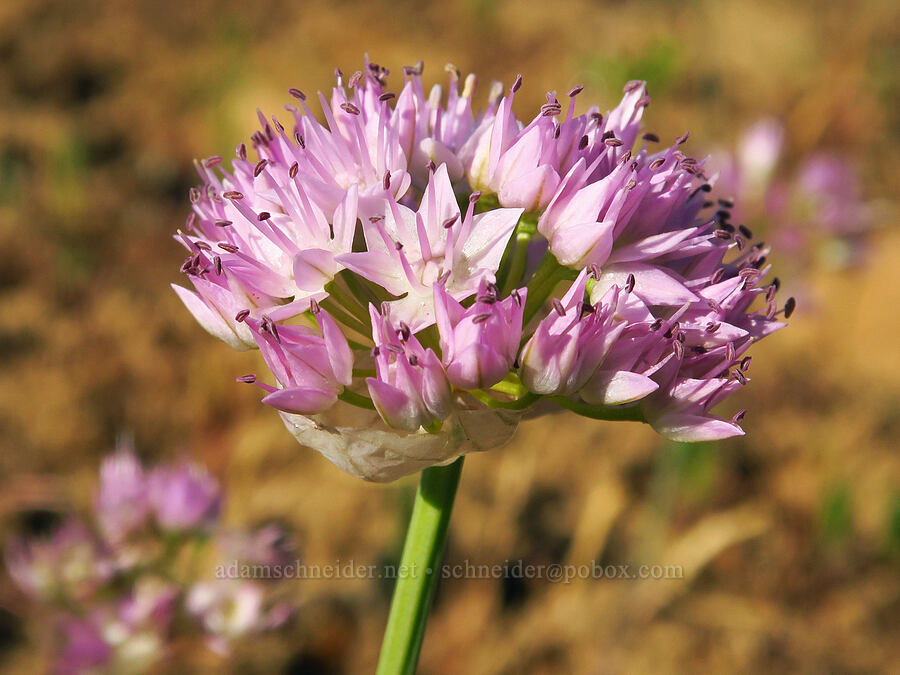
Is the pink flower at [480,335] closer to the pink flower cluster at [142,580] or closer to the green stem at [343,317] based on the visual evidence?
the green stem at [343,317]

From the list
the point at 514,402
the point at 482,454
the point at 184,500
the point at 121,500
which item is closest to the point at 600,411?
the point at 514,402

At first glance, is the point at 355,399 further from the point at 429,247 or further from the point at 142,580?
the point at 142,580

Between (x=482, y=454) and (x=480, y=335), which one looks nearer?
(x=480, y=335)

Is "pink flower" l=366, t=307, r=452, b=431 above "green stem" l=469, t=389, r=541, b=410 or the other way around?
above

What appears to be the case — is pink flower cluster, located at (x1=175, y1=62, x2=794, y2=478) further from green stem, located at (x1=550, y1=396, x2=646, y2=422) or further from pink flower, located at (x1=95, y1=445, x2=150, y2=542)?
pink flower, located at (x1=95, y1=445, x2=150, y2=542)

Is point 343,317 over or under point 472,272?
under

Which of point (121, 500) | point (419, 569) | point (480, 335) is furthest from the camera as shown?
point (121, 500)

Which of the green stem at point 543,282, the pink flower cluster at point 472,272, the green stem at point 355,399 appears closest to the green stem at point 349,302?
the pink flower cluster at point 472,272

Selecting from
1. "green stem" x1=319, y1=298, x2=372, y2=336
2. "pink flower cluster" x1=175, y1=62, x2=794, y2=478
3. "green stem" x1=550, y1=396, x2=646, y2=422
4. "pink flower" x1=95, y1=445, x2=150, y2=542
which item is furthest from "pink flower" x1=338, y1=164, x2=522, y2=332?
"pink flower" x1=95, y1=445, x2=150, y2=542
